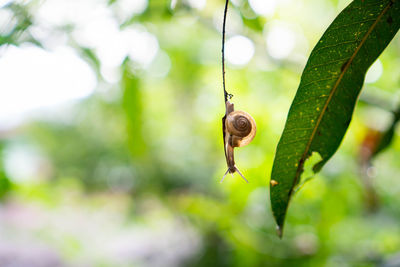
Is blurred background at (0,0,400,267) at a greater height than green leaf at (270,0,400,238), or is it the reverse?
blurred background at (0,0,400,267)

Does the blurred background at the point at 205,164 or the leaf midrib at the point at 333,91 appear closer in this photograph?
the leaf midrib at the point at 333,91

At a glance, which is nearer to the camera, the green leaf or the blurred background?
the green leaf

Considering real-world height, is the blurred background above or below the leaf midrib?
above

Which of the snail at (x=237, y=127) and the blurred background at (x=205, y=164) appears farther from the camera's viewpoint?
the blurred background at (x=205, y=164)

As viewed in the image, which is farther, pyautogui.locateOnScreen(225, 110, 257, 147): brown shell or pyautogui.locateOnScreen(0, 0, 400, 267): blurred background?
pyautogui.locateOnScreen(0, 0, 400, 267): blurred background

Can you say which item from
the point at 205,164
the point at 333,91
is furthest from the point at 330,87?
the point at 205,164

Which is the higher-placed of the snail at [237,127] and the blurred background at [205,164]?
the blurred background at [205,164]

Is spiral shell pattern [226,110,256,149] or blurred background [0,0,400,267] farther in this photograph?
blurred background [0,0,400,267]

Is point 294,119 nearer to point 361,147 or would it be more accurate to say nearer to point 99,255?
point 361,147

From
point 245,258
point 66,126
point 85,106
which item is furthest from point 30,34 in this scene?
point 66,126
